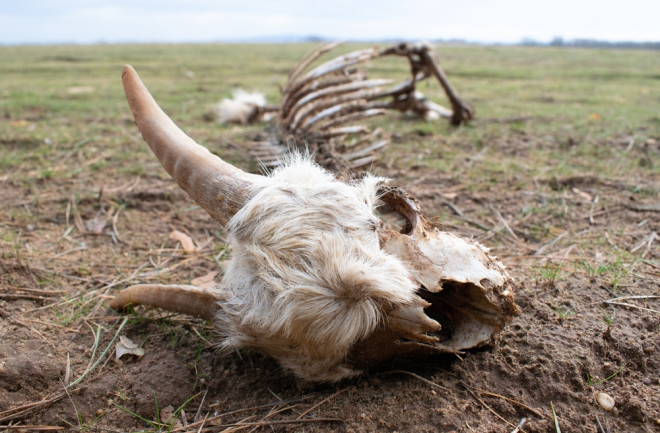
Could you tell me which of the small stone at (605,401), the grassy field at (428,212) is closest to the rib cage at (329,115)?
the grassy field at (428,212)

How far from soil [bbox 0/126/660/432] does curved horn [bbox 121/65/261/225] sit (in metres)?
0.62

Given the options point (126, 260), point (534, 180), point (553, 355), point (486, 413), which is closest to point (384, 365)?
point (486, 413)

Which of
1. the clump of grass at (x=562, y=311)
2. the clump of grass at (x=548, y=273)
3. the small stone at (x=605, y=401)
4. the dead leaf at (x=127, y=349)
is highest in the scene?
the clump of grass at (x=548, y=273)

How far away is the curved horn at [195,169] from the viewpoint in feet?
5.63

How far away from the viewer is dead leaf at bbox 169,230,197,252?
2877 millimetres

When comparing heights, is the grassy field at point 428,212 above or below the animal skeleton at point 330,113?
below

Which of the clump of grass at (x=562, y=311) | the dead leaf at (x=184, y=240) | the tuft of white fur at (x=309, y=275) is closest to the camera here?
the tuft of white fur at (x=309, y=275)

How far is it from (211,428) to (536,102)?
7.32 metres

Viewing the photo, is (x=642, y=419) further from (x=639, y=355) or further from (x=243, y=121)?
(x=243, y=121)

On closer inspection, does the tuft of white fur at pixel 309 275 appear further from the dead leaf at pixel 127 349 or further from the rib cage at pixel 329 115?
the rib cage at pixel 329 115

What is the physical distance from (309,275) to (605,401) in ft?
3.40

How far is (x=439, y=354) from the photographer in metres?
1.64

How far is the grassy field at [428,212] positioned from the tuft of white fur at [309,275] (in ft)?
0.79

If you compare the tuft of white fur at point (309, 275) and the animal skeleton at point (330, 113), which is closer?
the tuft of white fur at point (309, 275)
